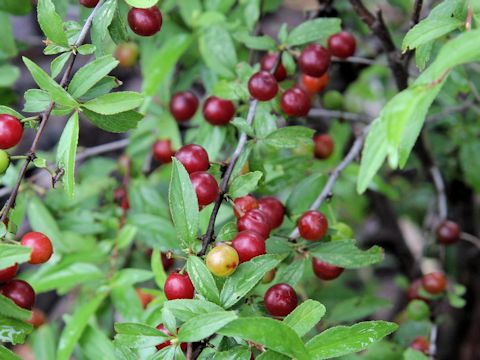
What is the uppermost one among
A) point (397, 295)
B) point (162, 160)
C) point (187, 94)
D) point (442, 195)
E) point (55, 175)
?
point (55, 175)

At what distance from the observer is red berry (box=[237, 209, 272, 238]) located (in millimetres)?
1096

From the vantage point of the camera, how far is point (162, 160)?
1776 millimetres

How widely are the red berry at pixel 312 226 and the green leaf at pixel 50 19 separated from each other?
1.77 ft

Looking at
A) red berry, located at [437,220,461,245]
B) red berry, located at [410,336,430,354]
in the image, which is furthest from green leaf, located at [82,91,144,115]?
red berry, located at [437,220,461,245]

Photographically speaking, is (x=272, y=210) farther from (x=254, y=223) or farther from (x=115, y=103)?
(x=115, y=103)

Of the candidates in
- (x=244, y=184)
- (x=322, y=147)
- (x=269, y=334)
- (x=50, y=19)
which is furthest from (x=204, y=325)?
(x=322, y=147)

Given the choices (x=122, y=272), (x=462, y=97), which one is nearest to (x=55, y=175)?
(x=122, y=272)

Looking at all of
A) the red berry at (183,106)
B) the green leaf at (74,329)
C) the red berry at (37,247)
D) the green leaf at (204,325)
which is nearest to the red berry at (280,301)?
the green leaf at (204,325)

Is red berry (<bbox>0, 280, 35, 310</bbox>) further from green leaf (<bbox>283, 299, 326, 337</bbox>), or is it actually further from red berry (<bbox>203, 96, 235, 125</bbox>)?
red berry (<bbox>203, 96, 235, 125</bbox>)

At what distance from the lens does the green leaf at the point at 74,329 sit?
1.48 metres

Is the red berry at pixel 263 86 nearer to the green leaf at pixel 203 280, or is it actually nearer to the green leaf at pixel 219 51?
the green leaf at pixel 219 51

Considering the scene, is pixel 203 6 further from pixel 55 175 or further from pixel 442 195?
pixel 55 175

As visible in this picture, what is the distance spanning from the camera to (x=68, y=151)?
1079 mm

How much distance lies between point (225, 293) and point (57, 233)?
0.83 meters
